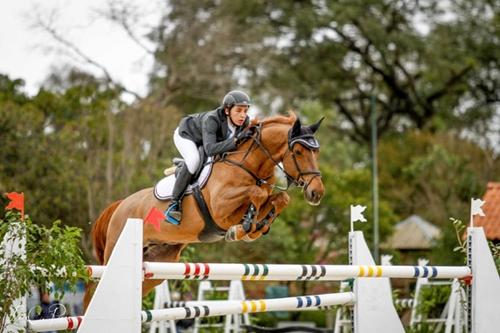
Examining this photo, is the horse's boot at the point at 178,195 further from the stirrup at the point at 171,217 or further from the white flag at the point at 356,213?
the white flag at the point at 356,213

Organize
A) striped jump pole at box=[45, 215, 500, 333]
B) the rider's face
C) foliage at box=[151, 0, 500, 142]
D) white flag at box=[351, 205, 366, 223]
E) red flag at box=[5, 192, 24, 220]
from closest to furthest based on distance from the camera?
striped jump pole at box=[45, 215, 500, 333] < red flag at box=[5, 192, 24, 220] < white flag at box=[351, 205, 366, 223] < the rider's face < foliage at box=[151, 0, 500, 142]

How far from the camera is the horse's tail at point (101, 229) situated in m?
8.38

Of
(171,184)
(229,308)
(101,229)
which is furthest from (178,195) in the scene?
(229,308)

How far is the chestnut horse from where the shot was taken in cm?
Answer: 684

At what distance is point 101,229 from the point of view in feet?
27.6

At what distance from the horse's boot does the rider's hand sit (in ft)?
Answer: 1.70

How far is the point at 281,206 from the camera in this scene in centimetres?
702

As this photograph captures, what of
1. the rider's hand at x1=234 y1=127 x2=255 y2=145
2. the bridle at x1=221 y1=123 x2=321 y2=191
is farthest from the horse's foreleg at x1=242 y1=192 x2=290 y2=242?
the rider's hand at x1=234 y1=127 x2=255 y2=145

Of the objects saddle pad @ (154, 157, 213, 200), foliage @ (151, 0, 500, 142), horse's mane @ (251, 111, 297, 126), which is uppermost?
foliage @ (151, 0, 500, 142)

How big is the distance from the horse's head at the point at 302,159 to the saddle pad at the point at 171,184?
28.7 inches

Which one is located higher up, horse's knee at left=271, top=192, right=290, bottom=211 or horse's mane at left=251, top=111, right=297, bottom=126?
horse's mane at left=251, top=111, right=297, bottom=126

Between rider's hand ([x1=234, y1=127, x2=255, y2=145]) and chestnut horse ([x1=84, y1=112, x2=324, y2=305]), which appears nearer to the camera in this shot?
chestnut horse ([x1=84, y1=112, x2=324, y2=305])

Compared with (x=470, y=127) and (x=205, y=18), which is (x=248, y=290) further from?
(x=470, y=127)

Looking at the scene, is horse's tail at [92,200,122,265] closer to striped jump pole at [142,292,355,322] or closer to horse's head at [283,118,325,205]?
horse's head at [283,118,325,205]
